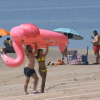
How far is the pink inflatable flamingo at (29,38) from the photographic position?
9930mm

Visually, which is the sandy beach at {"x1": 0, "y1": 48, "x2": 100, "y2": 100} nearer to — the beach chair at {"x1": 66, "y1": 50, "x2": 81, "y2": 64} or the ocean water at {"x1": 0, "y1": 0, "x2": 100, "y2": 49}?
the beach chair at {"x1": 66, "y1": 50, "x2": 81, "y2": 64}

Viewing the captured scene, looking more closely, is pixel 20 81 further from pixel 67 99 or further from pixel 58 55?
pixel 58 55

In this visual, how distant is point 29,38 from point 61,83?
2498mm

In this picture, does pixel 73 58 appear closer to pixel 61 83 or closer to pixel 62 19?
pixel 61 83

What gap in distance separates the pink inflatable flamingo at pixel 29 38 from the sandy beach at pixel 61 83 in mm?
970

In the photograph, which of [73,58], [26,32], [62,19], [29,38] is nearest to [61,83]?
[29,38]

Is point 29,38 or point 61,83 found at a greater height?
point 29,38

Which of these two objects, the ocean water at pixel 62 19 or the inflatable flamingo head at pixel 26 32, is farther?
the ocean water at pixel 62 19

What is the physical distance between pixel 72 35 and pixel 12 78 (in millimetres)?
5129

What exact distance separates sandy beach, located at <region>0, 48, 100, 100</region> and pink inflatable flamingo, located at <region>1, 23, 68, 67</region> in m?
0.97

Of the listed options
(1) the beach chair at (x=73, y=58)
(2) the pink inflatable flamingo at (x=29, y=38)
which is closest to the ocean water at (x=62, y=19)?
(1) the beach chair at (x=73, y=58)

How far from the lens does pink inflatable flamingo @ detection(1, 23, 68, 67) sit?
993 cm

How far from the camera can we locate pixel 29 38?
9961 millimetres

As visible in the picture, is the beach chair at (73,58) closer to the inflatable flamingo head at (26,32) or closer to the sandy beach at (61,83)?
the sandy beach at (61,83)
